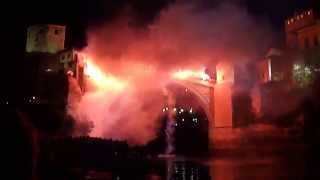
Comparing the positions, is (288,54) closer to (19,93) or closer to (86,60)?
(86,60)

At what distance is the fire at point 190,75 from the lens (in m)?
38.8

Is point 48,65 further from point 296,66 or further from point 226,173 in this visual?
point 226,173

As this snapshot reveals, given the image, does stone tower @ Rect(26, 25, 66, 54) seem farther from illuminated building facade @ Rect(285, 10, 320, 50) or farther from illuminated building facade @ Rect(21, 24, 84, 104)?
illuminated building facade @ Rect(285, 10, 320, 50)

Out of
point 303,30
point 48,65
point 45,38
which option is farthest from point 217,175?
point 45,38

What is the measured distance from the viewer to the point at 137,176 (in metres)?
19.7

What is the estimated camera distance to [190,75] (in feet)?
136

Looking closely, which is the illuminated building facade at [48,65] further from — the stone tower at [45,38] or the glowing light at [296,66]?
the glowing light at [296,66]

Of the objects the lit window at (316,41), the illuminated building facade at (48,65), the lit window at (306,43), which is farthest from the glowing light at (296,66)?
the illuminated building facade at (48,65)

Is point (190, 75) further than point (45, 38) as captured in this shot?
No

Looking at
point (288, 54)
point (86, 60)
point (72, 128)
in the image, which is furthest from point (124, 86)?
point (288, 54)

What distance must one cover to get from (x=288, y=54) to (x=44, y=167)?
130ft

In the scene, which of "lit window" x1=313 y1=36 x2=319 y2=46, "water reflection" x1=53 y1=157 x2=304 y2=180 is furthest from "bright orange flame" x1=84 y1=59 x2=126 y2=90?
"lit window" x1=313 y1=36 x2=319 y2=46

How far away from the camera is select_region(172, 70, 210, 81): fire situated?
38812 mm

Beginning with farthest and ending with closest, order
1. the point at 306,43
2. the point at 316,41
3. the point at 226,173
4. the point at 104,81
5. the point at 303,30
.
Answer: the point at 303,30 → the point at 306,43 → the point at 316,41 → the point at 104,81 → the point at 226,173
